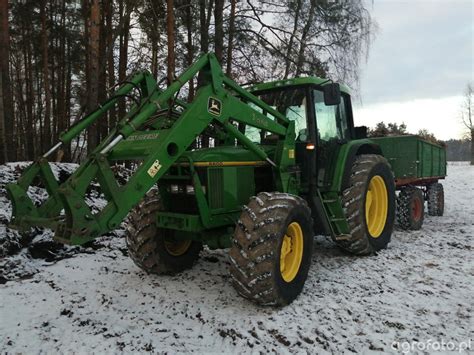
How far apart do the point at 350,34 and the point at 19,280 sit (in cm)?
1226

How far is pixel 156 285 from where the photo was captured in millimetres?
4555

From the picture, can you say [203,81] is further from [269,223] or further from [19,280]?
[19,280]

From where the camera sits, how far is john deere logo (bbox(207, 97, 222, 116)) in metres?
3.88

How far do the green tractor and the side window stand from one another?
0.05 feet

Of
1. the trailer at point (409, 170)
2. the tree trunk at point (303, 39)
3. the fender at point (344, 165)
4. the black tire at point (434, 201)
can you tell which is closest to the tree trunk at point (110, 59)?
the tree trunk at point (303, 39)

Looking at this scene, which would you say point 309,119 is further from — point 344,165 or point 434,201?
point 434,201

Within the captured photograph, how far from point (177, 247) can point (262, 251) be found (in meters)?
1.73

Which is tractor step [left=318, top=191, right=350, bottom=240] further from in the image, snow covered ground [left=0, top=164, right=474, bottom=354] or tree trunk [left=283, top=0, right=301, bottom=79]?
tree trunk [left=283, top=0, right=301, bottom=79]

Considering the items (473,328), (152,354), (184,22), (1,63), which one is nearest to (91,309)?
(152,354)

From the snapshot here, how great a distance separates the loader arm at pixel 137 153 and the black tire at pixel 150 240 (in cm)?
92

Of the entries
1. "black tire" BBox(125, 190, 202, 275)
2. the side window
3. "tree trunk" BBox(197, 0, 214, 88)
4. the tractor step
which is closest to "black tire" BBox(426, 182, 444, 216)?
the side window

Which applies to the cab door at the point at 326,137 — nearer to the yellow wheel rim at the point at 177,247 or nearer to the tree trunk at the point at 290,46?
the yellow wheel rim at the point at 177,247

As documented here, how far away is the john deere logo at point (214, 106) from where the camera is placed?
12.7 feet

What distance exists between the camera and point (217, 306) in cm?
397
